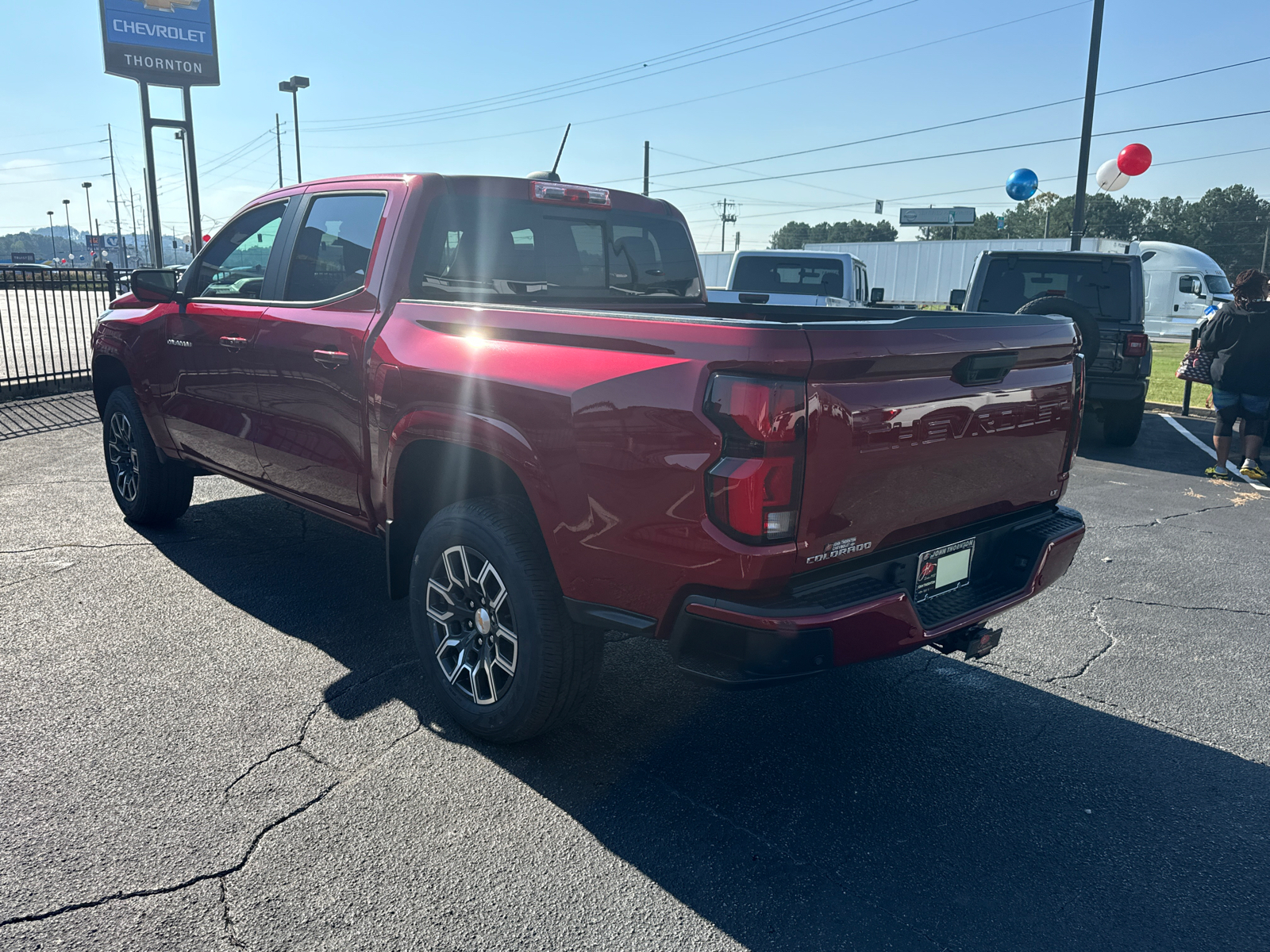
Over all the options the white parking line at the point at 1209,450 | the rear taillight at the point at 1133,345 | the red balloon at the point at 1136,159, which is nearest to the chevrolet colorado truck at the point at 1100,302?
the rear taillight at the point at 1133,345

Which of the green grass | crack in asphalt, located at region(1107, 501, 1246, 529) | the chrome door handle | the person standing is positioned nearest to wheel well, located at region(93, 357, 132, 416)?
the chrome door handle

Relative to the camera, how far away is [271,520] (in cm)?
601

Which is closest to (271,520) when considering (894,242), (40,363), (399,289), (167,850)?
(399,289)

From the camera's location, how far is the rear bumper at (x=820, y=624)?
92.7 inches

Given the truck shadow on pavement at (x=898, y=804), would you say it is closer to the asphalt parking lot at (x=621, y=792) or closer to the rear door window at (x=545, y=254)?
the asphalt parking lot at (x=621, y=792)

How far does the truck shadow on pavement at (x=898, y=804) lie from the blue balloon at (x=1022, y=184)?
22.7 meters

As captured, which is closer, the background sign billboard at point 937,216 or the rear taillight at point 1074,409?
the rear taillight at point 1074,409

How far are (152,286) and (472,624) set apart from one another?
3070 millimetres

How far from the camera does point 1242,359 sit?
7.75 metres

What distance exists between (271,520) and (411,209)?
319 cm

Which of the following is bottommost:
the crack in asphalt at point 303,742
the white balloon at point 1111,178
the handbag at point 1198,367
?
the crack in asphalt at point 303,742

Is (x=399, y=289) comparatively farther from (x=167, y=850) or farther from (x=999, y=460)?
(x=999, y=460)

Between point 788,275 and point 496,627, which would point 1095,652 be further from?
point 788,275

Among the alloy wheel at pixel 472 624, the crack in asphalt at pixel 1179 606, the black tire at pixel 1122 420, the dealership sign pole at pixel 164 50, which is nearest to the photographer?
the alloy wheel at pixel 472 624
